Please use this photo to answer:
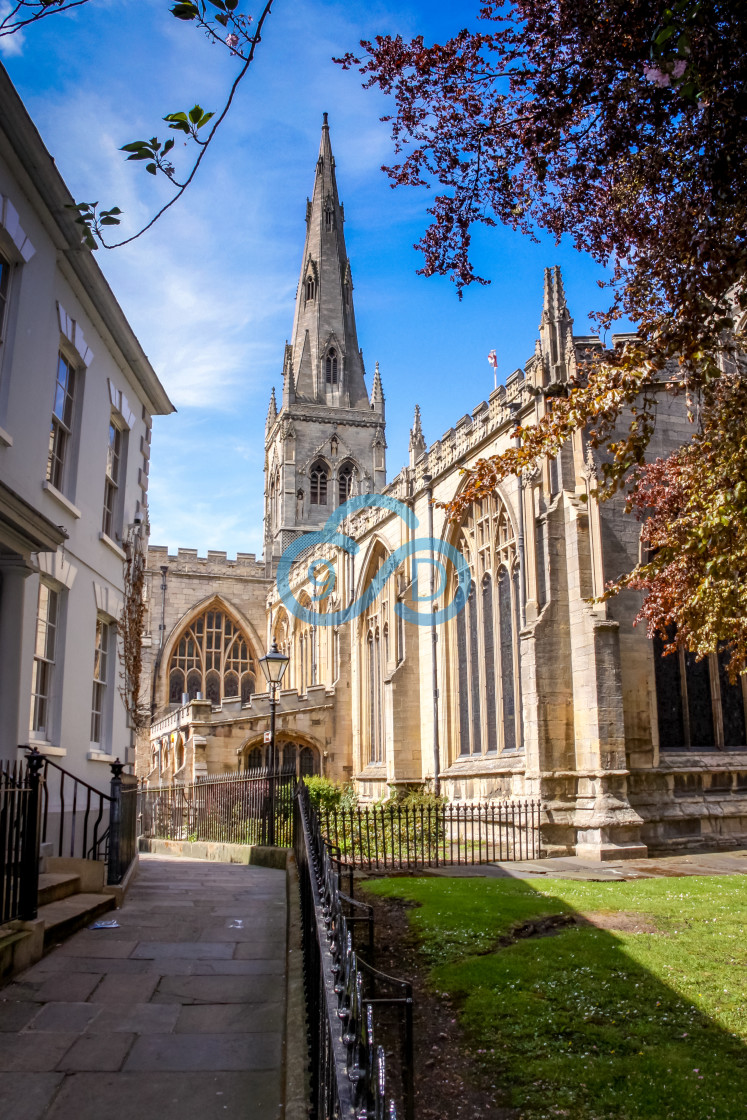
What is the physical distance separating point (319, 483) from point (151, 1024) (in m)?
47.6

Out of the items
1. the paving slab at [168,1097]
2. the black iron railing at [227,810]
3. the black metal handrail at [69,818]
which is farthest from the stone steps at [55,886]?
the black iron railing at [227,810]

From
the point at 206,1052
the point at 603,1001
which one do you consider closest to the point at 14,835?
the point at 206,1052

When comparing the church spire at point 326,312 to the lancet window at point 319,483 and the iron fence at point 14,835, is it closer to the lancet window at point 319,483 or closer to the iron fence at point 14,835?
the lancet window at point 319,483

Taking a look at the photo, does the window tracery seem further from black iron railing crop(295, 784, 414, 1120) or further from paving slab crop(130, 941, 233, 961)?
black iron railing crop(295, 784, 414, 1120)

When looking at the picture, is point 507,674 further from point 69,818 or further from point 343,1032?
point 343,1032

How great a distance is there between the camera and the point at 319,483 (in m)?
52.3

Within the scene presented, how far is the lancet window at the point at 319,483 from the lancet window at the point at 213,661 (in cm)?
969

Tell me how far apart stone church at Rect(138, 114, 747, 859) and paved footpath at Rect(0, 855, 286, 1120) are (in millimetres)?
5832

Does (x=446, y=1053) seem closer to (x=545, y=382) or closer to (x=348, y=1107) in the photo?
(x=348, y=1107)

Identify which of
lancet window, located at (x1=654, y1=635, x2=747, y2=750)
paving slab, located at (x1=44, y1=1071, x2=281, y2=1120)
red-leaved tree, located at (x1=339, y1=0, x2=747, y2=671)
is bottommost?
paving slab, located at (x1=44, y1=1071, x2=281, y2=1120)

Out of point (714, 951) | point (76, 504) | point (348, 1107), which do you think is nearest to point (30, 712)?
point (76, 504)

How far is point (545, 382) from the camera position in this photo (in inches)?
731

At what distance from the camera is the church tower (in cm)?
5150

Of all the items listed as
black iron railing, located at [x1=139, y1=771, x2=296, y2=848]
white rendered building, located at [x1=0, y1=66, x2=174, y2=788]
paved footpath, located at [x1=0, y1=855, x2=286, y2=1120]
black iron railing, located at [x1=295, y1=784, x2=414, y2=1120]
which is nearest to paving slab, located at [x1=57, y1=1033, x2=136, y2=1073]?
paved footpath, located at [x1=0, y1=855, x2=286, y2=1120]
